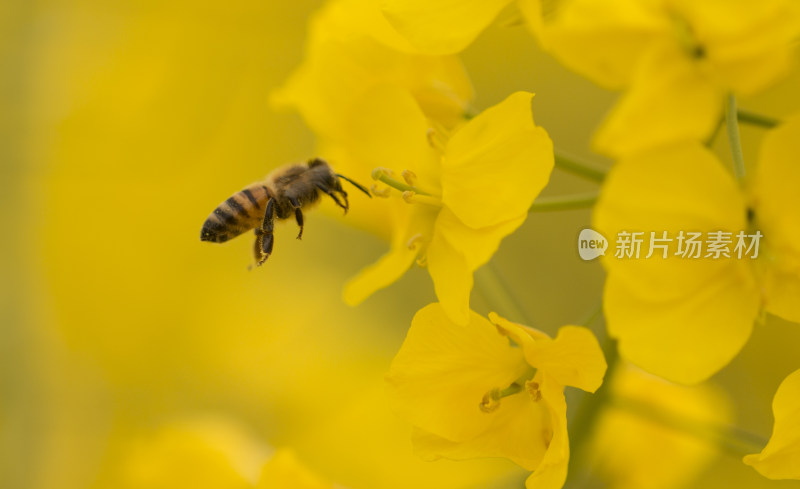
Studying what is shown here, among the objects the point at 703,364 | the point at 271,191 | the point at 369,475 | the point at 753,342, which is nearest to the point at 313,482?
the point at 271,191

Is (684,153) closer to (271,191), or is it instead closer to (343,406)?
(271,191)

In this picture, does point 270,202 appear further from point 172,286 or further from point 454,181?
point 172,286

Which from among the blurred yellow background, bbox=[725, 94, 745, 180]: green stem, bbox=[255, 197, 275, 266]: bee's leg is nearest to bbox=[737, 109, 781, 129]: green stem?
bbox=[725, 94, 745, 180]: green stem

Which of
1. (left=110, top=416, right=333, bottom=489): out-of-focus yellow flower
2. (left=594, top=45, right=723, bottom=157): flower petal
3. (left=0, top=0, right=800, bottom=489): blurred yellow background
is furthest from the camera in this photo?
(left=0, top=0, right=800, bottom=489): blurred yellow background

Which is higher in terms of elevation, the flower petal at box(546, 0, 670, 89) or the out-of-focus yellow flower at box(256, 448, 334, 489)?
the flower petal at box(546, 0, 670, 89)

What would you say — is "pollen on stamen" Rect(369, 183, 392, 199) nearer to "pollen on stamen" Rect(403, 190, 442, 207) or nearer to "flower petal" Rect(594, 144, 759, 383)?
"pollen on stamen" Rect(403, 190, 442, 207)

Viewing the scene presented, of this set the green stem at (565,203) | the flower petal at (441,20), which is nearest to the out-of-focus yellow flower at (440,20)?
the flower petal at (441,20)

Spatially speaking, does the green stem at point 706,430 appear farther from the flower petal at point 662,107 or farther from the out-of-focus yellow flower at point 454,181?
the flower petal at point 662,107
